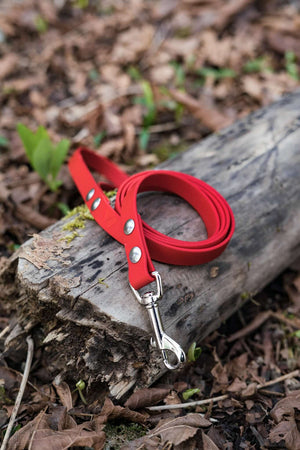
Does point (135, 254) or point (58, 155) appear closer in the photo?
point (135, 254)

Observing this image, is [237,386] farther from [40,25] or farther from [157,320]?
[40,25]

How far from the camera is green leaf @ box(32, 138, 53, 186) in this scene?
297 cm

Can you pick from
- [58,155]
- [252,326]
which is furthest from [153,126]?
Answer: [252,326]

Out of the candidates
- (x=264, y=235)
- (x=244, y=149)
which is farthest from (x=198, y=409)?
(x=244, y=149)

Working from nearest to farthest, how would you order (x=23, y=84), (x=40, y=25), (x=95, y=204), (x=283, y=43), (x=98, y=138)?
(x=95, y=204) < (x=98, y=138) < (x=23, y=84) < (x=283, y=43) < (x=40, y=25)

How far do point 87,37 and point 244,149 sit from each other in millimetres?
3126

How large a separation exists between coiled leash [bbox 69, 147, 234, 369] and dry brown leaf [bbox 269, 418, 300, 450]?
551 mm

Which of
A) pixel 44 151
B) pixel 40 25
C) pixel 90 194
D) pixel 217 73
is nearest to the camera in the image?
pixel 90 194

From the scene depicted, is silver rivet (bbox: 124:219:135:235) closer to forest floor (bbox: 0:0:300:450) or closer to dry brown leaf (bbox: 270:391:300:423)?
forest floor (bbox: 0:0:300:450)

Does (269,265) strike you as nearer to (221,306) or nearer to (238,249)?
(238,249)

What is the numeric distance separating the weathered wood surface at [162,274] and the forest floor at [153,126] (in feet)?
0.61

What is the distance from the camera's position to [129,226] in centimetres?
197

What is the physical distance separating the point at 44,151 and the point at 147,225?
1.34m

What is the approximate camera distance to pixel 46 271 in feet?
6.47
